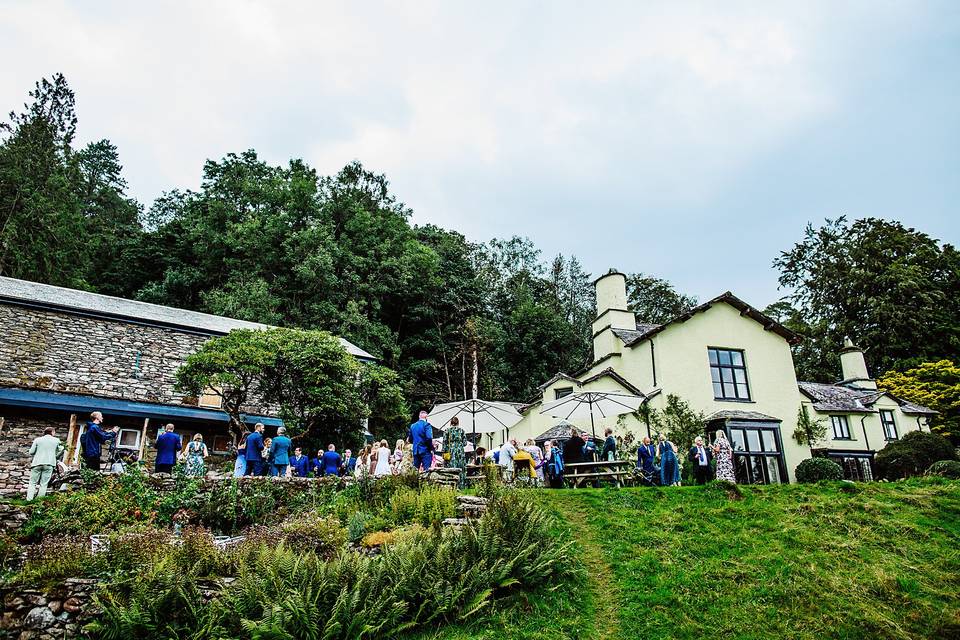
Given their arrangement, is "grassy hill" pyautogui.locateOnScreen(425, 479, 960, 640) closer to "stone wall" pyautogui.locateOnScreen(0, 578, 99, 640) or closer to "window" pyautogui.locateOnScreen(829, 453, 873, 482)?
"stone wall" pyautogui.locateOnScreen(0, 578, 99, 640)

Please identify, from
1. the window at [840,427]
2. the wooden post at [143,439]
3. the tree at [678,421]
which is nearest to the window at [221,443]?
the wooden post at [143,439]

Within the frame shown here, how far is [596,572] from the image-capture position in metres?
9.86

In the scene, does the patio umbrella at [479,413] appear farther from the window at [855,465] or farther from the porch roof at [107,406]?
the window at [855,465]

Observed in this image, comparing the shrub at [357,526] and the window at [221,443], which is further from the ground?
the window at [221,443]

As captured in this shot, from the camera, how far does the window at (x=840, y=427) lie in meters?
29.9

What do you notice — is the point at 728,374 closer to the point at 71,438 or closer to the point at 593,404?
the point at 593,404

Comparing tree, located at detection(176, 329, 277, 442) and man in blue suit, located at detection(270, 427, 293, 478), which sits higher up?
tree, located at detection(176, 329, 277, 442)

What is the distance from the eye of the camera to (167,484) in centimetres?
1283

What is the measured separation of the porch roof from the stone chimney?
53.1ft

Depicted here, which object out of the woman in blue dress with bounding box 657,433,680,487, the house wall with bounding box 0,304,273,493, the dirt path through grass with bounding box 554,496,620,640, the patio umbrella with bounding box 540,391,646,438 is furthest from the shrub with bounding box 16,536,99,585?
the patio umbrella with bounding box 540,391,646,438

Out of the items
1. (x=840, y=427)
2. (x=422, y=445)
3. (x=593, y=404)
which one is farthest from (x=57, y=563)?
(x=840, y=427)

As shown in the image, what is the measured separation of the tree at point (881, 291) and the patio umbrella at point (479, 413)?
118 ft

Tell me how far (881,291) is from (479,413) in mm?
40057

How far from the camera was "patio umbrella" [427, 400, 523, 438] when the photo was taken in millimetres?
19250
